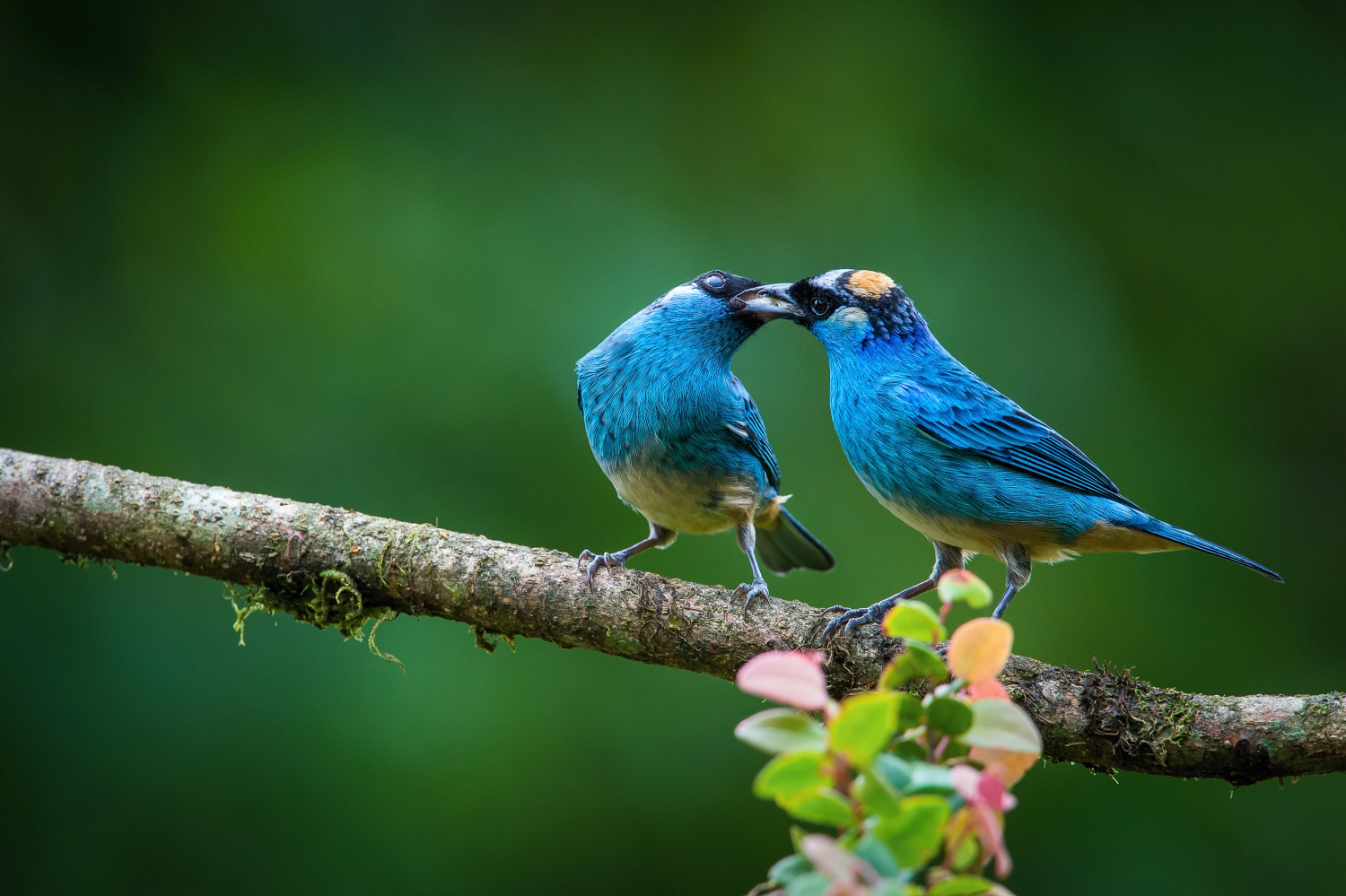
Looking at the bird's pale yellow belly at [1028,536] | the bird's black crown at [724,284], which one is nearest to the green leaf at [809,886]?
the bird's pale yellow belly at [1028,536]

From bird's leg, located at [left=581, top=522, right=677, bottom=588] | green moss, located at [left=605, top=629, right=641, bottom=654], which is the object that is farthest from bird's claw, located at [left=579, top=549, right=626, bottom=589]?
green moss, located at [left=605, top=629, right=641, bottom=654]

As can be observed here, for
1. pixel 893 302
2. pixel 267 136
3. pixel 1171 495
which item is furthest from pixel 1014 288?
pixel 267 136

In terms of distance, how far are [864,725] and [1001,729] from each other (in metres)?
0.18

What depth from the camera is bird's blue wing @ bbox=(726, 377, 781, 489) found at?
3211 millimetres

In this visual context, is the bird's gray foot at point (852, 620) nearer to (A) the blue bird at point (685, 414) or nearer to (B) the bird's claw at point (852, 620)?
(B) the bird's claw at point (852, 620)

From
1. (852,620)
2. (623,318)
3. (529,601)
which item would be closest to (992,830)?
(852,620)

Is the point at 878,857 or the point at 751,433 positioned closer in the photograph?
the point at 878,857

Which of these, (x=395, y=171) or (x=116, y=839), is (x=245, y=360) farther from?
(x=116, y=839)

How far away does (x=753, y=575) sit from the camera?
320cm

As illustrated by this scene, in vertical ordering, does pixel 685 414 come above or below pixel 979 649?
above

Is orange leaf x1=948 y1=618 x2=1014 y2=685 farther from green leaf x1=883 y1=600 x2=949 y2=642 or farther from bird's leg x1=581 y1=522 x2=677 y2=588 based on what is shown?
bird's leg x1=581 y1=522 x2=677 y2=588

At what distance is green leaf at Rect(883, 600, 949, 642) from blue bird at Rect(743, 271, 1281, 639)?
5.45 feet

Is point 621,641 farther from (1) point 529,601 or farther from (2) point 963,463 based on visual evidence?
(2) point 963,463

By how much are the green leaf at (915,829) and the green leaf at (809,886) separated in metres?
0.06
